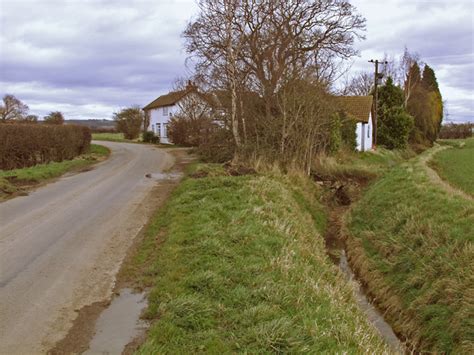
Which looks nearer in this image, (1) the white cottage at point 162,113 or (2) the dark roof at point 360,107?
(2) the dark roof at point 360,107

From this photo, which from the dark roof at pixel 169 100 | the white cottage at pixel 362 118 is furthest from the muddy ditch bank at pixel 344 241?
the dark roof at pixel 169 100

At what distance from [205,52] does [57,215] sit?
44.2 ft

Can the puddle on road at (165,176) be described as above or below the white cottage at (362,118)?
below

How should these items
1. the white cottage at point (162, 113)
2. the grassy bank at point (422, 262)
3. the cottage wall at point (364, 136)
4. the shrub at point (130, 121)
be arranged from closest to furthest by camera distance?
the grassy bank at point (422, 262)
the cottage wall at point (364, 136)
the white cottage at point (162, 113)
the shrub at point (130, 121)

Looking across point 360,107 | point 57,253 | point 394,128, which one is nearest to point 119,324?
point 57,253

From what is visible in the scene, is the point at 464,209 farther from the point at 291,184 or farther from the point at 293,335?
the point at 293,335

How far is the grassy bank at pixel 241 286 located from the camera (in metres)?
5.15

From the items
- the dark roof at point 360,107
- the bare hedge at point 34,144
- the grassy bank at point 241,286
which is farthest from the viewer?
the dark roof at point 360,107

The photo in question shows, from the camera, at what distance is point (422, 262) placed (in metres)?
9.25

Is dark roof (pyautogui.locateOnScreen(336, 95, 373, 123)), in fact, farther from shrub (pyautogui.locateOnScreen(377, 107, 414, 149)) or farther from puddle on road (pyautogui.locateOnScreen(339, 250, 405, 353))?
puddle on road (pyautogui.locateOnScreen(339, 250, 405, 353))

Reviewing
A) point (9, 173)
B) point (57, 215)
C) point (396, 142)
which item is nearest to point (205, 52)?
point (9, 173)

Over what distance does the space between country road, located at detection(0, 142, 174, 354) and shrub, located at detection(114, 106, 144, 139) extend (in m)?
45.9

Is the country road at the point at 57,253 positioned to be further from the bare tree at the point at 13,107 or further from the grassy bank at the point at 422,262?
the bare tree at the point at 13,107

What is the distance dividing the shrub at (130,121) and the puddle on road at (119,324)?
56.1 meters
